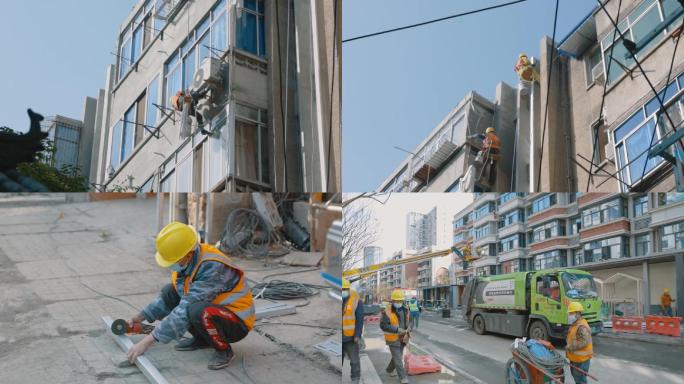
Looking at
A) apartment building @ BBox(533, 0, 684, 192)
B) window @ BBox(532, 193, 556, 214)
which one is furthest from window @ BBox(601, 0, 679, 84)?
window @ BBox(532, 193, 556, 214)

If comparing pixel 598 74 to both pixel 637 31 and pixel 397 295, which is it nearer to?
pixel 637 31

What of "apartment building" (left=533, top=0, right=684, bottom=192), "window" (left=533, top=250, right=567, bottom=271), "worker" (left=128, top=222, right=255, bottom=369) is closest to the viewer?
"worker" (left=128, top=222, right=255, bottom=369)

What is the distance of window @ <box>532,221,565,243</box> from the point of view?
374 centimetres

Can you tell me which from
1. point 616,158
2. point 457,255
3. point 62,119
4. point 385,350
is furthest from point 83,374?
point 616,158

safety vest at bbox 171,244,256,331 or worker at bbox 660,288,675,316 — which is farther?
worker at bbox 660,288,675,316

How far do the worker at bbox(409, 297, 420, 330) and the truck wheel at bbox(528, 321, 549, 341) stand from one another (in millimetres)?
782

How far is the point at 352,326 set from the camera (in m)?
3.55

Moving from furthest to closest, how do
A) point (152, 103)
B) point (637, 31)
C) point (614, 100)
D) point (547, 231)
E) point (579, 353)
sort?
Result: point (152, 103) → point (614, 100) → point (637, 31) → point (547, 231) → point (579, 353)

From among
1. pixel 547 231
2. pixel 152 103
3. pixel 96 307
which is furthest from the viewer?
pixel 152 103

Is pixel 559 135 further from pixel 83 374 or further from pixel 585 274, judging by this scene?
pixel 83 374

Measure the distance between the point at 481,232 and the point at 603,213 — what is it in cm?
91

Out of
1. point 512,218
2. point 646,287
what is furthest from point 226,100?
point 646,287

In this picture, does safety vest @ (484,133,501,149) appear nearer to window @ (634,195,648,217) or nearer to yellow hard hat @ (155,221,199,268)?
window @ (634,195,648,217)

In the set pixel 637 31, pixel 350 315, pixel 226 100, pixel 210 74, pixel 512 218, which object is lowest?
pixel 350 315
